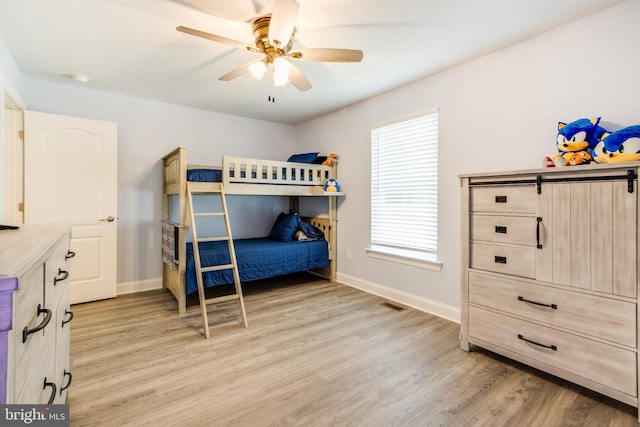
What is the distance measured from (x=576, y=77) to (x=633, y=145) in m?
0.72

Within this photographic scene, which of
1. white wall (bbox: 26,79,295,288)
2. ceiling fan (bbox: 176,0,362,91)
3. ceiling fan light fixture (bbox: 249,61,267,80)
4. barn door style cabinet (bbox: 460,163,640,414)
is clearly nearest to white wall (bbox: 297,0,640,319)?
barn door style cabinet (bbox: 460,163,640,414)

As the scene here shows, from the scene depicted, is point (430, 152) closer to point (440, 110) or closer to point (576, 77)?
point (440, 110)

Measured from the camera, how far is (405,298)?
10.7 ft

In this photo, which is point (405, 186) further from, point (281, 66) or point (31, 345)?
point (31, 345)

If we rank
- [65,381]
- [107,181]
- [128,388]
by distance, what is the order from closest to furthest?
1. [65,381]
2. [128,388]
3. [107,181]

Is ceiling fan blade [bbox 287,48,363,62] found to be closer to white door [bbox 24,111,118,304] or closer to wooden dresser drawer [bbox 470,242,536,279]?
wooden dresser drawer [bbox 470,242,536,279]

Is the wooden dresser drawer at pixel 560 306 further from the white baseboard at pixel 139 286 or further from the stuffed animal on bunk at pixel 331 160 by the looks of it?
the white baseboard at pixel 139 286

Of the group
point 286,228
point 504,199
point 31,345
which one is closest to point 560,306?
point 504,199

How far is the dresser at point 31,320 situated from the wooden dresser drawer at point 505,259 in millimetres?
2378

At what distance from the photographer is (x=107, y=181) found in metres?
3.35

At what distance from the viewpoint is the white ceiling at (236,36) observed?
1927 millimetres

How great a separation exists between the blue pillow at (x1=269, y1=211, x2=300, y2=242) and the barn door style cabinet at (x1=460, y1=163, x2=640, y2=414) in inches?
91.3

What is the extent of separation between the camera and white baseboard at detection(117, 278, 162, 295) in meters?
3.58

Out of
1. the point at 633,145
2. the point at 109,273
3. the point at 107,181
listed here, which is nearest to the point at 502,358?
the point at 633,145
